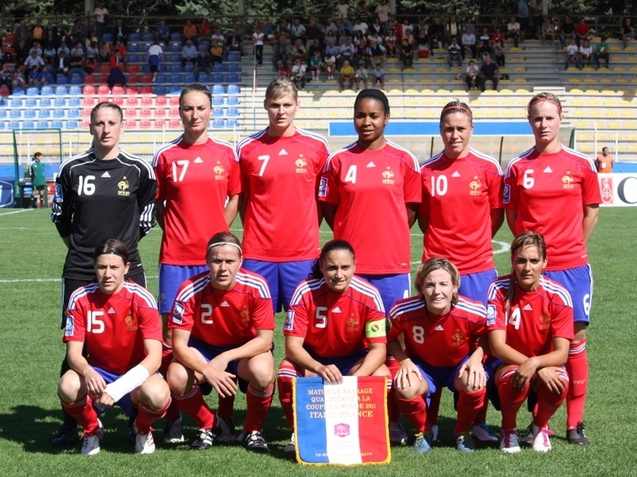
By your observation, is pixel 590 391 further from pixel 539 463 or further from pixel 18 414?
pixel 18 414

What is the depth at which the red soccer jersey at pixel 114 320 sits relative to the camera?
4969 mm

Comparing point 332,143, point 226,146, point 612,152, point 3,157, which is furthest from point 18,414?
point 612,152

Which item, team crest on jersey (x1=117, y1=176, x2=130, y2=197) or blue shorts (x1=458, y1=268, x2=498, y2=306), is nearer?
team crest on jersey (x1=117, y1=176, x2=130, y2=197)

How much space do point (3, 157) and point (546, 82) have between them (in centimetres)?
1679

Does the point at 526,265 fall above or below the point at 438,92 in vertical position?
below

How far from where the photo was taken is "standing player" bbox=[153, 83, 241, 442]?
17.7 ft

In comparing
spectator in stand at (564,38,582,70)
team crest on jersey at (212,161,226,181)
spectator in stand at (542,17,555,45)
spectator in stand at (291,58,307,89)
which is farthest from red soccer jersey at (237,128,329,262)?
spectator in stand at (542,17,555,45)

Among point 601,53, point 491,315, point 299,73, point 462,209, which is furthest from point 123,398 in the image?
point 601,53

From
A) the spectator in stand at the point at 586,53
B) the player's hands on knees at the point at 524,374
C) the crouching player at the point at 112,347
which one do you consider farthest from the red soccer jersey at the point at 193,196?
the spectator in stand at the point at 586,53

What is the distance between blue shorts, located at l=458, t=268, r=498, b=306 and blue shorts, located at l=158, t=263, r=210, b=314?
1.49m

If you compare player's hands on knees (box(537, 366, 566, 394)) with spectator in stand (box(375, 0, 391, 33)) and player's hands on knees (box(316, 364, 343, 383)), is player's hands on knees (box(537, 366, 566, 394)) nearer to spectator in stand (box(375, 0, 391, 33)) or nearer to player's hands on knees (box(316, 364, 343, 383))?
player's hands on knees (box(316, 364, 343, 383))

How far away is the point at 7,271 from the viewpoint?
1204 centimetres

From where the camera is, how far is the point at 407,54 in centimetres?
3019

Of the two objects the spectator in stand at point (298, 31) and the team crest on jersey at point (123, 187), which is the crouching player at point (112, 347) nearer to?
the team crest on jersey at point (123, 187)
